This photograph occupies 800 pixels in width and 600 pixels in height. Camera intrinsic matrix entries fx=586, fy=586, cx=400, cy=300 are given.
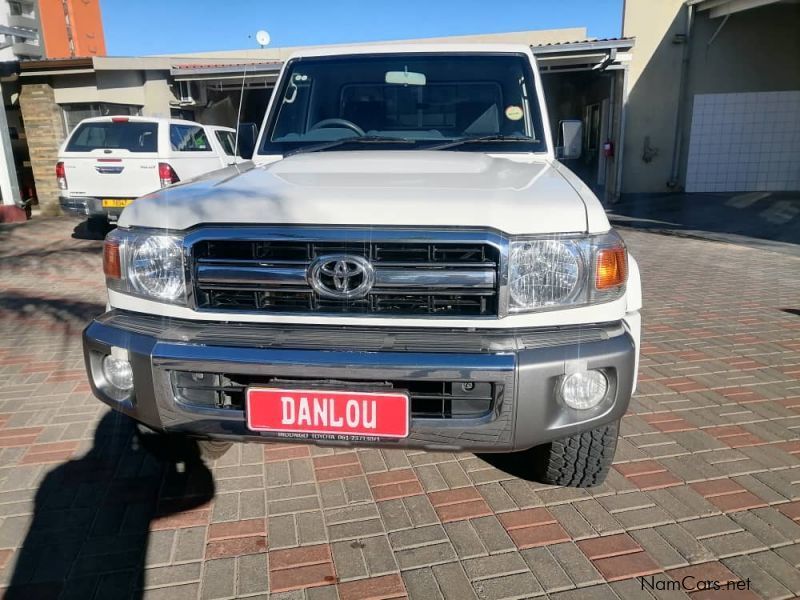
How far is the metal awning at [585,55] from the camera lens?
11.5 m

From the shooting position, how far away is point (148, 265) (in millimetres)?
2285

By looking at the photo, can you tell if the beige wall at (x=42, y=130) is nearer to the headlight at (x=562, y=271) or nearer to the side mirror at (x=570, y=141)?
the side mirror at (x=570, y=141)

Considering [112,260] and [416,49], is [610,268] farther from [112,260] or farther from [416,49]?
[416,49]

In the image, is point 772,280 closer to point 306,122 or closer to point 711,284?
point 711,284

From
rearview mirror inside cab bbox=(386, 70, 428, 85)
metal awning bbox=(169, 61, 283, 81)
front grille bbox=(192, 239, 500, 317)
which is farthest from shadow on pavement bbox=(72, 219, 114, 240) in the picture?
front grille bbox=(192, 239, 500, 317)

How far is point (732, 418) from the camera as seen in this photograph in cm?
338

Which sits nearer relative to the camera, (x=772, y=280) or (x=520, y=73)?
(x=520, y=73)

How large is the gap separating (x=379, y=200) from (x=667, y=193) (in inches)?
549

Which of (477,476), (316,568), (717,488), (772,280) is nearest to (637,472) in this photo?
(717,488)

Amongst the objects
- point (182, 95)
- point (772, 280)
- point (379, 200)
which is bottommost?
point (772, 280)

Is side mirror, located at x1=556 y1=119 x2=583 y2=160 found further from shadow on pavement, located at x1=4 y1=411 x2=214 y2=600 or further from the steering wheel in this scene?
shadow on pavement, located at x1=4 y1=411 x2=214 y2=600

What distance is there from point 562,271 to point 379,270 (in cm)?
66

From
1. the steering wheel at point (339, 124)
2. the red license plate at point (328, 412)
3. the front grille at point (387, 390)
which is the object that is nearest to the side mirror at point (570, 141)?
the steering wheel at point (339, 124)

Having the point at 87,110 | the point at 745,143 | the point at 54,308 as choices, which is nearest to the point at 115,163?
the point at 54,308
